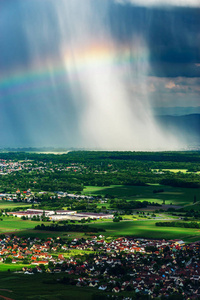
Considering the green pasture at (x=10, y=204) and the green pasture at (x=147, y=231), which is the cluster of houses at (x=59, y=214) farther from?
the green pasture at (x=10, y=204)

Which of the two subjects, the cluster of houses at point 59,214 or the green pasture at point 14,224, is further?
the cluster of houses at point 59,214

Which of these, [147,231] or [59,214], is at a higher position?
[59,214]

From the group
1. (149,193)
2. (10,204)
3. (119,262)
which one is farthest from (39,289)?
(149,193)

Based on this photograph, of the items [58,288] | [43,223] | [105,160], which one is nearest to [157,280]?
[58,288]

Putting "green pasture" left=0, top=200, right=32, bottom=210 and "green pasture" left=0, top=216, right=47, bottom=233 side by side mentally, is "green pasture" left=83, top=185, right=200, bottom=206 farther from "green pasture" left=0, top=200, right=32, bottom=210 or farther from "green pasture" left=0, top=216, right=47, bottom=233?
"green pasture" left=0, top=216, right=47, bottom=233

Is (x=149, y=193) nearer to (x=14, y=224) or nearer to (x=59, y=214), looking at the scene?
(x=59, y=214)

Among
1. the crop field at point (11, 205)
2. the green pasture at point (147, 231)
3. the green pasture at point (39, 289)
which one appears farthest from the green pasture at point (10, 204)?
the green pasture at point (39, 289)
